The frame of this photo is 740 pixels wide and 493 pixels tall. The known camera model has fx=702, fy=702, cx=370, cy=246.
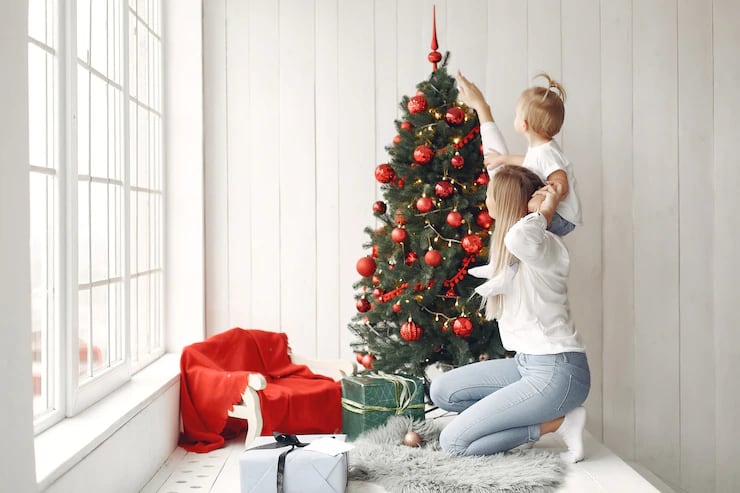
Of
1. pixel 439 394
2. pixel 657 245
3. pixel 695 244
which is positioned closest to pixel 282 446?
pixel 439 394

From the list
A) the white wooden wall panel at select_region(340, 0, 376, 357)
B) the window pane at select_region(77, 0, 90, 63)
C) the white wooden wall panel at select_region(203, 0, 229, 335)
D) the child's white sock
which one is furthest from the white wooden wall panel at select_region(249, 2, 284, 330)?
the child's white sock

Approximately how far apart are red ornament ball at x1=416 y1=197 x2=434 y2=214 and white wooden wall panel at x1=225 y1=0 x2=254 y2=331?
1.12 meters

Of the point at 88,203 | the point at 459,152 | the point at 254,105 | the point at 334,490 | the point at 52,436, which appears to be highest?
the point at 254,105

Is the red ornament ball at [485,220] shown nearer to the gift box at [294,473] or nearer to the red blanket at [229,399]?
the red blanket at [229,399]

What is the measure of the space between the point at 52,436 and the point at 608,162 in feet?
9.24

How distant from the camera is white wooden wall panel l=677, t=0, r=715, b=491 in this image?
355 cm

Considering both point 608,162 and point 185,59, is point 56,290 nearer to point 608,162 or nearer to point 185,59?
point 185,59

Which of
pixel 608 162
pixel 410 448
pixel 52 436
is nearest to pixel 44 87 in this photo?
pixel 52 436

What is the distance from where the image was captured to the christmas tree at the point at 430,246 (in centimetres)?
288

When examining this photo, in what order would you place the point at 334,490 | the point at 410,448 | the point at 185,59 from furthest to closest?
→ 1. the point at 185,59
2. the point at 410,448
3. the point at 334,490

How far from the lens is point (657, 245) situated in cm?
357

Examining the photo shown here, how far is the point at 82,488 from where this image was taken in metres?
1.95

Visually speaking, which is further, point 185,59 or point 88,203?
point 185,59

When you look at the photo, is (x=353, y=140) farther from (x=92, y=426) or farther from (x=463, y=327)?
(x=92, y=426)
